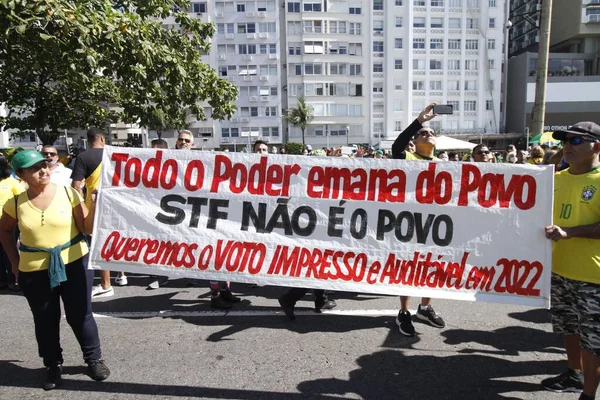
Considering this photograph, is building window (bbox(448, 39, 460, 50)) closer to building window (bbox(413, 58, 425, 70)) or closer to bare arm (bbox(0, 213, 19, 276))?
building window (bbox(413, 58, 425, 70))

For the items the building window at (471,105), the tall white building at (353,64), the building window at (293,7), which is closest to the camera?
the tall white building at (353,64)

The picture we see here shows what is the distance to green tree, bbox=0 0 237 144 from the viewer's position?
574 centimetres

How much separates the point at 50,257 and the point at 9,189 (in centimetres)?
338

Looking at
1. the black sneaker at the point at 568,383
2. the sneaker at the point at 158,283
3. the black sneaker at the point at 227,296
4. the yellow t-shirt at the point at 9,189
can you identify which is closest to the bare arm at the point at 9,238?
the black sneaker at the point at 227,296

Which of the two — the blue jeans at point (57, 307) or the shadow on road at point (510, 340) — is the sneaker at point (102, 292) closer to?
the blue jeans at point (57, 307)

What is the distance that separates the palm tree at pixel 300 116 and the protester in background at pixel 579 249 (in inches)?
2006

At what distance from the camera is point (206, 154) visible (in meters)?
3.74

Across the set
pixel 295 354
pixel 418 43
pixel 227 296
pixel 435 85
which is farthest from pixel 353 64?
pixel 295 354

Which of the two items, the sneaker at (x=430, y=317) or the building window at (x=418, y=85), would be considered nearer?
the sneaker at (x=430, y=317)

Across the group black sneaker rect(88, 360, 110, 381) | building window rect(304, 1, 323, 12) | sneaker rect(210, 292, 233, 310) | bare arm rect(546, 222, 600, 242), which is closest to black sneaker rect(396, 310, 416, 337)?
bare arm rect(546, 222, 600, 242)

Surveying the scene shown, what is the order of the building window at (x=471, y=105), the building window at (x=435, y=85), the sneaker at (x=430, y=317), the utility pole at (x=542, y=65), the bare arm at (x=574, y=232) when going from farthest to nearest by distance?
the building window at (x=471, y=105) < the building window at (x=435, y=85) < the utility pole at (x=542, y=65) < the sneaker at (x=430, y=317) < the bare arm at (x=574, y=232)

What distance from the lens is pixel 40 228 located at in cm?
317

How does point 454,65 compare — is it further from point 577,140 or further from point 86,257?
point 86,257

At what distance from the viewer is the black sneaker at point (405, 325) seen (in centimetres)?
421
